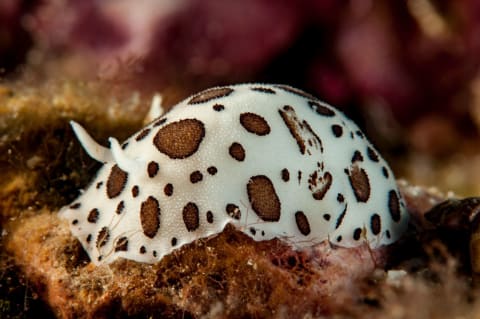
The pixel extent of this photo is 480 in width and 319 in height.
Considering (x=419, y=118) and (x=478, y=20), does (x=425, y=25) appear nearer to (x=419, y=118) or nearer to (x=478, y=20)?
(x=478, y=20)

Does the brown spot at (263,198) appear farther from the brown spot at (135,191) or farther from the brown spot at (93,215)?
the brown spot at (93,215)

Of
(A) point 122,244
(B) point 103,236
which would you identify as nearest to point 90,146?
(B) point 103,236

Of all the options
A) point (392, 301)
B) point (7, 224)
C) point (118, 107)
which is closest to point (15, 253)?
point (7, 224)

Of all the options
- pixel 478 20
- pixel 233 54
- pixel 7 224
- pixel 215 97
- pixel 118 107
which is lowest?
pixel 7 224

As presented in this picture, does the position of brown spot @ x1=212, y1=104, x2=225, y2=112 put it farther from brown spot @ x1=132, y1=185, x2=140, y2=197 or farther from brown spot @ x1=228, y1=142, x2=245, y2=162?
brown spot @ x1=132, y1=185, x2=140, y2=197

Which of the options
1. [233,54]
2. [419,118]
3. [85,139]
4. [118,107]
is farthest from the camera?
[419,118]

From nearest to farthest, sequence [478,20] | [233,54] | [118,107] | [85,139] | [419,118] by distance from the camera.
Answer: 1. [85,139]
2. [118,107]
3. [478,20]
4. [233,54]
5. [419,118]

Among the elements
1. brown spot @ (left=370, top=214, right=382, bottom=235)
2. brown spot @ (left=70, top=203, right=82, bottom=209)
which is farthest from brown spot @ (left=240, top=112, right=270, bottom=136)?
brown spot @ (left=70, top=203, right=82, bottom=209)
